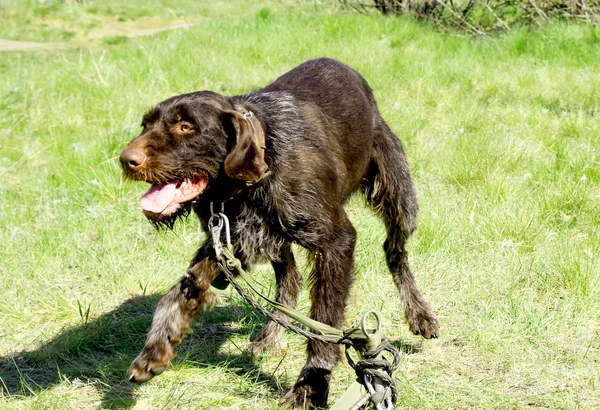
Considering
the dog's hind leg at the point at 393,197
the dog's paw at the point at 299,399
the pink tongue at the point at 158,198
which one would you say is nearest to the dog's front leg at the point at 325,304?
the dog's paw at the point at 299,399

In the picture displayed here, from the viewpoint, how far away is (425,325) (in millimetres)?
3902

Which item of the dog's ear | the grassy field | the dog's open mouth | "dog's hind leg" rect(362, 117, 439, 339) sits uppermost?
the dog's ear

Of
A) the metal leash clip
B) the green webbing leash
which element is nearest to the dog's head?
the metal leash clip

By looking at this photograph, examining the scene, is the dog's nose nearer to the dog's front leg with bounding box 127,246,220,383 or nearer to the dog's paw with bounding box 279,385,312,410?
the dog's front leg with bounding box 127,246,220,383

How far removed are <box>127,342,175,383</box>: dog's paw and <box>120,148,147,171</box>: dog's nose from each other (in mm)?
781

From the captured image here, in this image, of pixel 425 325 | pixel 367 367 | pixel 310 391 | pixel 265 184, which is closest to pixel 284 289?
pixel 425 325

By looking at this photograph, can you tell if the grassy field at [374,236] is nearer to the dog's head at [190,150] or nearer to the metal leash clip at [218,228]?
the metal leash clip at [218,228]

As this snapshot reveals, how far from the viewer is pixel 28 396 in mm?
3412

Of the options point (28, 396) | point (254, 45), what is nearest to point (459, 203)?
point (28, 396)

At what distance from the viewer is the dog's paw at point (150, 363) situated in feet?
9.64

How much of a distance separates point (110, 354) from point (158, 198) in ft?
4.27

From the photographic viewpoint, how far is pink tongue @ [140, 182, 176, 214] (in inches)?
116

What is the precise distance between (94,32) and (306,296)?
1403cm

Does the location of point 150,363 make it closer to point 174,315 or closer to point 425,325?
point 174,315
